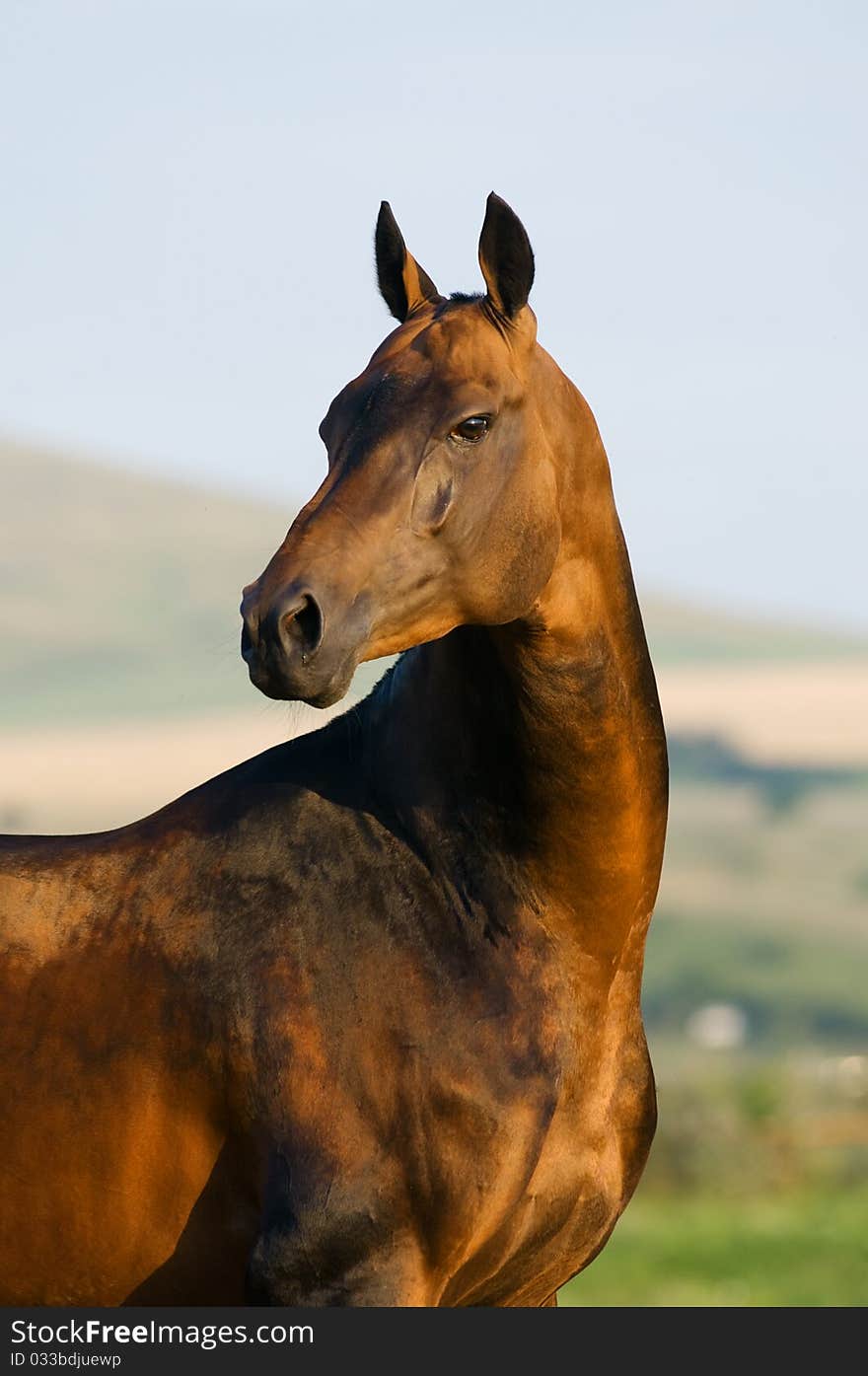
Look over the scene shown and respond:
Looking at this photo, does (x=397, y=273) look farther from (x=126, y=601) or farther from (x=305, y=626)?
(x=126, y=601)

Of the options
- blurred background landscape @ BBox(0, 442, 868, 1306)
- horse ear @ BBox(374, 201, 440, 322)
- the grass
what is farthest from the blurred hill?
horse ear @ BBox(374, 201, 440, 322)

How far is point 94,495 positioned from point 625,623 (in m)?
122

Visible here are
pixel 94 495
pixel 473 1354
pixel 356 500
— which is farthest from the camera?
pixel 94 495

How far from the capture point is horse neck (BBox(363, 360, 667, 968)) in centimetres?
507

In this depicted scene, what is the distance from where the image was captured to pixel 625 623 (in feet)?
17.3

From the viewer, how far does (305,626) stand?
439cm

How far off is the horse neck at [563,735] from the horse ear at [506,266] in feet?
0.88

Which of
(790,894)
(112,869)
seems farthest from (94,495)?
(112,869)

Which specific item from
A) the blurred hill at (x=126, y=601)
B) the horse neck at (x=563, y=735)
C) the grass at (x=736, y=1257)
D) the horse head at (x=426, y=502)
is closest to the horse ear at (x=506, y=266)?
the horse head at (x=426, y=502)

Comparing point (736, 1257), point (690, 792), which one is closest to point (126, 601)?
point (690, 792)

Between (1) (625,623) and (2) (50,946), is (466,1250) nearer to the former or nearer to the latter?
(2) (50,946)

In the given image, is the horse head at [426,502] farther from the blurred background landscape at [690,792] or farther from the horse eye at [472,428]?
the blurred background landscape at [690,792]

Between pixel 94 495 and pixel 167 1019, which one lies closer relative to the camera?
A: pixel 167 1019

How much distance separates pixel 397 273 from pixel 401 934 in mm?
1947
